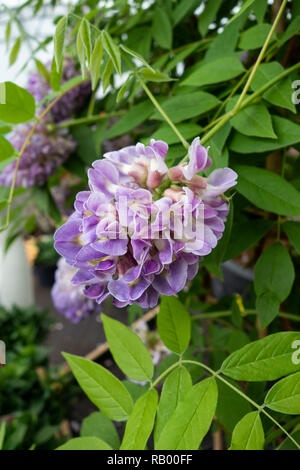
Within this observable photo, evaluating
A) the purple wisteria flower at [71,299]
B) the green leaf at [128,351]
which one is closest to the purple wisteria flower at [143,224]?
the green leaf at [128,351]

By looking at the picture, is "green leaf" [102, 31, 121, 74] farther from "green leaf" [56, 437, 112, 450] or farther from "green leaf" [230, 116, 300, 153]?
"green leaf" [56, 437, 112, 450]

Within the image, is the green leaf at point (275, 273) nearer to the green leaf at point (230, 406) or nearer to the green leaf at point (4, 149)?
the green leaf at point (230, 406)

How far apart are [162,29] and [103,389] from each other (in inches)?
11.4

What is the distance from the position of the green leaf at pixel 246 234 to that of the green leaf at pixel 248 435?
13 cm

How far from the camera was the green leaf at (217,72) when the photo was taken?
0.95ft

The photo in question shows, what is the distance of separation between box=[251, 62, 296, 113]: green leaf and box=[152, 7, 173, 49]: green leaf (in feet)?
0.37

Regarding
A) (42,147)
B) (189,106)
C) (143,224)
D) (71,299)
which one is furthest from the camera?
(71,299)

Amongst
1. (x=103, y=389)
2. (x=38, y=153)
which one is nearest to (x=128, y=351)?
(x=103, y=389)

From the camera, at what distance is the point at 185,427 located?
0.20 metres

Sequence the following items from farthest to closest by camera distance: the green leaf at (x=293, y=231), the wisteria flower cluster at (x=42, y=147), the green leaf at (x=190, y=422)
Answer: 1. the wisteria flower cluster at (x=42, y=147)
2. the green leaf at (x=293, y=231)
3. the green leaf at (x=190, y=422)

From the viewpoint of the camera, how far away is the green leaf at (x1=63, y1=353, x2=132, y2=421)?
247 mm

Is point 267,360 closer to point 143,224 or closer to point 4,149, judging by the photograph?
point 143,224

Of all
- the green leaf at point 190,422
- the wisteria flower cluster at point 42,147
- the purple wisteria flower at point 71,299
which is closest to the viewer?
the green leaf at point 190,422

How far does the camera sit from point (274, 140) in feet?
0.86
